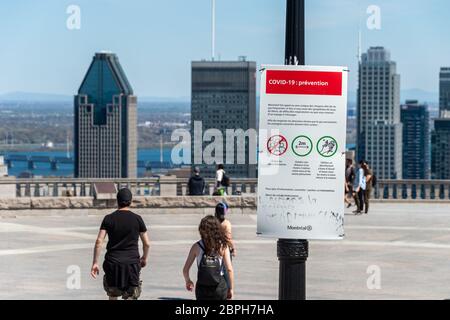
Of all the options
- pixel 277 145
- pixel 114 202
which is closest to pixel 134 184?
pixel 114 202

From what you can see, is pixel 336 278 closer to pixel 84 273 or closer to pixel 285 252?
pixel 84 273

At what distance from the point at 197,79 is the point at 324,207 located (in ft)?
331

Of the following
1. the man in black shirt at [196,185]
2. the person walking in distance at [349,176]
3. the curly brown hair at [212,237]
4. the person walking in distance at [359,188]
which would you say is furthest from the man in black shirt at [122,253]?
the person walking in distance at [349,176]

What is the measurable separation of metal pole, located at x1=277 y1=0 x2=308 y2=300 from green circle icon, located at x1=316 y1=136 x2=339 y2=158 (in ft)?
2.79

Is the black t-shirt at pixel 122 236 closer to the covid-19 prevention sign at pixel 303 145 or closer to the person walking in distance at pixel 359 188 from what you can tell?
the covid-19 prevention sign at pixel 303 145

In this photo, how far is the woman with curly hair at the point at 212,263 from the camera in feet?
40.4

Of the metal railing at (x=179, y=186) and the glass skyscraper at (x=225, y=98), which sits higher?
the glass skyscraper at (x=225, y=98)

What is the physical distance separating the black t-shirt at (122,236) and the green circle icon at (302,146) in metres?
1.86

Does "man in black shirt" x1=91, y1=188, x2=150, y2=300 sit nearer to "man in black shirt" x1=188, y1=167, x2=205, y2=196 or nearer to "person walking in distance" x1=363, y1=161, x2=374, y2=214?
"man in black shirt" x1=188, y1=167, x2=205, y2=196

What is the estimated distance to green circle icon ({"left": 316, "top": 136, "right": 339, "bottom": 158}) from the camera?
496 inches

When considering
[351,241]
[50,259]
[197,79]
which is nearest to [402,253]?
[351,241]

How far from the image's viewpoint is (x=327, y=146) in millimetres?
12641

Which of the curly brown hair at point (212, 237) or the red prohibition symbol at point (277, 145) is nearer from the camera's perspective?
the curly brown hair at point (212, 237)

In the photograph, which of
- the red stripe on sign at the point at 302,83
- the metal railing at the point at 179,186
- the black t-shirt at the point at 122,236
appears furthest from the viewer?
the metal railing at the point at 179,186
